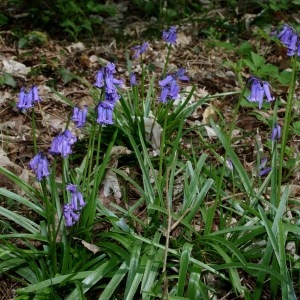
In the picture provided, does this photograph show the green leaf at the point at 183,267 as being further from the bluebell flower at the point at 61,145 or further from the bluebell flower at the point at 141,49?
the bluebell flower at the point at 141,49

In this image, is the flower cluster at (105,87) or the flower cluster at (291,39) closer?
the flower cluster at (105,87)

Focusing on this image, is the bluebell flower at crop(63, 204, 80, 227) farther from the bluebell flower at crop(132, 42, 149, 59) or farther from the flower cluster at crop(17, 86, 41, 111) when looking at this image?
the bluebell flower at crop(132, 42, 149, 59)

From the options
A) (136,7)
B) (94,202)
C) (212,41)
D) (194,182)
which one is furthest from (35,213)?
(136,7)

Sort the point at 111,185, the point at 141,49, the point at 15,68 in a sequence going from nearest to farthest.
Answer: the point at 111,185, the point at 141,49, the point at 15,68

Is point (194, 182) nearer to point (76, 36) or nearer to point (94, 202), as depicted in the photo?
point (94, 202)

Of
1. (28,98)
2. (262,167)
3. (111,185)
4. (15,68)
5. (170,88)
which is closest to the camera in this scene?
(28,98)

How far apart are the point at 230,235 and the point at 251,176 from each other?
808 mm

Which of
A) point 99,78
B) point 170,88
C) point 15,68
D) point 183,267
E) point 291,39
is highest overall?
point 291,39

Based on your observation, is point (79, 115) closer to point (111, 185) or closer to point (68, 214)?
point (68, 214)

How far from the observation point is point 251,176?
4.09 m

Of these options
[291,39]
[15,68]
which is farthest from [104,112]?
[15,68]

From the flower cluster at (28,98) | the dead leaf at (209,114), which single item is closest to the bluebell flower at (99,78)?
the flower cluster at (28,98)

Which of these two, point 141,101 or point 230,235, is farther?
point 141,101

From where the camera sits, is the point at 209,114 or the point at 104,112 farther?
the point at 209,114
